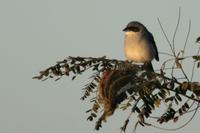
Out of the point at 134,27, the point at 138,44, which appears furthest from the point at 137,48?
the point at 134,27

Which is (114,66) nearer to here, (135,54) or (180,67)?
(180,67)

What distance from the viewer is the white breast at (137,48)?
35.2 feet

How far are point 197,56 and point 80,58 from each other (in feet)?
3.80

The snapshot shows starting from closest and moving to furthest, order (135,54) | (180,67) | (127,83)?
(180,67), (127,83), (135,54)

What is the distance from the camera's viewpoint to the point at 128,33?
11.1 meters

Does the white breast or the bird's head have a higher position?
the bird's head

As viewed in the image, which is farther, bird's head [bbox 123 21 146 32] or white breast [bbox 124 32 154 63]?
bird's head [bbox 123 21 146 32]

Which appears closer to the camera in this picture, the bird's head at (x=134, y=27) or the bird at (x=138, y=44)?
the bird at (x=138, y=44)

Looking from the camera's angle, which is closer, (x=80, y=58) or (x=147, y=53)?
(x=80, y=58)

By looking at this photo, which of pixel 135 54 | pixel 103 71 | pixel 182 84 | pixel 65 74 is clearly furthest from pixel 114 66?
pixel 135 54

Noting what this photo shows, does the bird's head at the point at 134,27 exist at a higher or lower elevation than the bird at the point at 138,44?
higher

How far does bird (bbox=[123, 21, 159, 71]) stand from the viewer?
10.8 meters

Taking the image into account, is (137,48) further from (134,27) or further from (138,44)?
(134,27)

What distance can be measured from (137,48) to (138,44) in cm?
17
